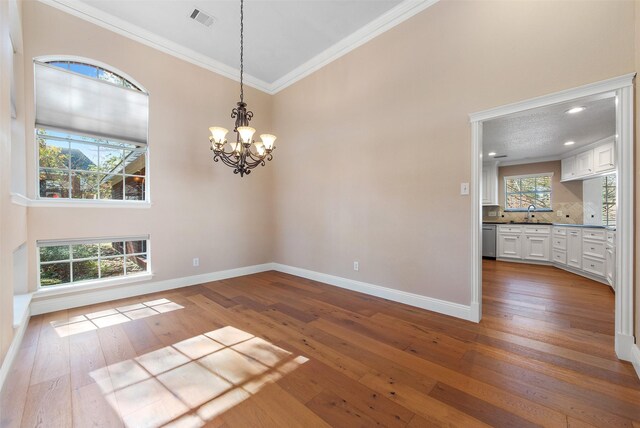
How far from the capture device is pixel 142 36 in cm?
347

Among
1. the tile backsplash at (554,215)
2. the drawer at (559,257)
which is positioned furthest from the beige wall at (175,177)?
the tile backsplash at (554,215)

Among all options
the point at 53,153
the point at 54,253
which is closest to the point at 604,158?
the point at 53,153

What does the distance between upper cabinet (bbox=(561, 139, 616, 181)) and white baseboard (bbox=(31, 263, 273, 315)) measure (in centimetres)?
684

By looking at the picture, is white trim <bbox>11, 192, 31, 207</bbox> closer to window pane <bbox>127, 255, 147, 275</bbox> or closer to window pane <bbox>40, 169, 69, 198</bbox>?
window pane <bbox>40, 169, 69, 198</bbox>

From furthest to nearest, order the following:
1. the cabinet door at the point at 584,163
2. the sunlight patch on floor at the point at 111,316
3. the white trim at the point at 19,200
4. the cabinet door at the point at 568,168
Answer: the cabinet door at the point at 568,168, the cabinet door at the point at 584,163, the sunlight patch on floor at the point at 111,316, the white trim at the point at 19,200

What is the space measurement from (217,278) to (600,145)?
7.24 meters

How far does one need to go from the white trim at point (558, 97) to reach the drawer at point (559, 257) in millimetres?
4492

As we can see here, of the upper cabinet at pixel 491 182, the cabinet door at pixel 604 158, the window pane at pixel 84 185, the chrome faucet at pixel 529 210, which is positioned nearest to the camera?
the window pane at pixel 84 185

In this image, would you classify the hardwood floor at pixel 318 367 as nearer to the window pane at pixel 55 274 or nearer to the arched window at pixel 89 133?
the window pane at pixel 55 274

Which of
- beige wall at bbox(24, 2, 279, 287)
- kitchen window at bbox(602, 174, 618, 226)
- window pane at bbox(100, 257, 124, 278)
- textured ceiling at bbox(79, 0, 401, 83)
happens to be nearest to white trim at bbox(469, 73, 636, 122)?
textured ceiling at bbox(79, 0, 401, 83)

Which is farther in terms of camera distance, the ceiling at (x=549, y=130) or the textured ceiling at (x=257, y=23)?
the ceiling at (x=549, y=130)

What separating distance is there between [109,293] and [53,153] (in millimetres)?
1818

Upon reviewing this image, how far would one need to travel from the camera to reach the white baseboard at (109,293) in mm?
2881

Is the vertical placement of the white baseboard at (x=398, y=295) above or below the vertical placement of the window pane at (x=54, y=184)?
below
